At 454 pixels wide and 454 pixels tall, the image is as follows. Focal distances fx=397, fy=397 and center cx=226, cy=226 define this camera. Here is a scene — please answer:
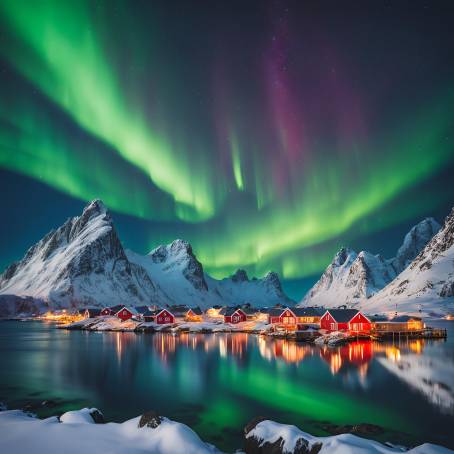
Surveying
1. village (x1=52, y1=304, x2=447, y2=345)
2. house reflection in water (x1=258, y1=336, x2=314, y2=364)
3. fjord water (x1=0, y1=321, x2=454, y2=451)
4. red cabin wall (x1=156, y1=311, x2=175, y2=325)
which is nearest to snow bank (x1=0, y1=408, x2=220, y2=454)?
fjord water (x1=0, y1=321, x2=454, y2=451)

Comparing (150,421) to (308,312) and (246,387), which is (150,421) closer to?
(246,387)

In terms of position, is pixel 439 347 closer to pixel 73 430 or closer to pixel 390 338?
pixel 390 338

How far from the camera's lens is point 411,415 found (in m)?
27.7

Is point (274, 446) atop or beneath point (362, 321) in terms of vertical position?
beneath

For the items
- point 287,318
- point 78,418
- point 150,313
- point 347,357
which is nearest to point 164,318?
point 150,313

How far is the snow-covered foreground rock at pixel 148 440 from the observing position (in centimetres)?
1628

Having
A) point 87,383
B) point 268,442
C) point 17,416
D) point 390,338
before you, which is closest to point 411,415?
point 268,442

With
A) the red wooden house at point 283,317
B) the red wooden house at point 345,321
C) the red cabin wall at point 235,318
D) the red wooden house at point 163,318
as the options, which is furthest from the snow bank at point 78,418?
the red cabin wall at point 235,318

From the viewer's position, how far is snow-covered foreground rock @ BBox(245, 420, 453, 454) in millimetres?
15633

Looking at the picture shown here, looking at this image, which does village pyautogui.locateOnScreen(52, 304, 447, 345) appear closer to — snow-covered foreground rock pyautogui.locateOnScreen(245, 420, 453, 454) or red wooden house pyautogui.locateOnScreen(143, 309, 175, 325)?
red wooden house pyautogui.locateOnScreen(143, 309, 175, 325)

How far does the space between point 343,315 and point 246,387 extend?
66839 millimetres

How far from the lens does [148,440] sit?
1761 centimetres

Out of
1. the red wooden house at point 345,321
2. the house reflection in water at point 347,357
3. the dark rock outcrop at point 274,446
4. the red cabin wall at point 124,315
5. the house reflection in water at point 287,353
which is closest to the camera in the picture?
the dark rock outcrop at point 274,446

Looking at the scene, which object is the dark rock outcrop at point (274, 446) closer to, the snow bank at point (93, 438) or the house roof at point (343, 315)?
the snow bank at point (93, 438)
